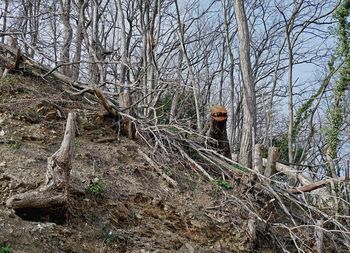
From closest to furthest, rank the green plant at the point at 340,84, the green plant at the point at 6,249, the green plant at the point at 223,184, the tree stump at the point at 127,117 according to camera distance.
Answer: the green plant at the point at 6,249
the green plant at the point at 223,184
the tree stump at the point at 127,117
the green plant at the point at 340,84

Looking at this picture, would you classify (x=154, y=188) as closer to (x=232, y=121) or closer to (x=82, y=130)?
(x=82, y=130)

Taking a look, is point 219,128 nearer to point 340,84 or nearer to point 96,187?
point 96,187

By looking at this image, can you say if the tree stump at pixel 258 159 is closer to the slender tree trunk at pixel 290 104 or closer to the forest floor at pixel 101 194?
the forest floor at pixel 101 194

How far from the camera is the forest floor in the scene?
283cm

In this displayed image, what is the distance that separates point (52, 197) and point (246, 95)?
13.5ft

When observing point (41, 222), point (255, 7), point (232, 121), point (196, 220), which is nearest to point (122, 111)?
point (196, 220)

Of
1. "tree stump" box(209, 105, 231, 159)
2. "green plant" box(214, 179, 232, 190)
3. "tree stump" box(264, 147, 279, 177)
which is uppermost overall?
"tree stump" box(209, 105, 231, 159)

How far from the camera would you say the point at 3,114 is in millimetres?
4172

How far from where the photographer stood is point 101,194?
3.43 meters

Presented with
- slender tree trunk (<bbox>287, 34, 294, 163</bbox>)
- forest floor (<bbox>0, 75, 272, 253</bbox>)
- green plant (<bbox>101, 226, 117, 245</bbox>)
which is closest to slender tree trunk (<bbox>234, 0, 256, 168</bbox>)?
forest floor (<bbox>0, 75, 272, 253</bbox>)

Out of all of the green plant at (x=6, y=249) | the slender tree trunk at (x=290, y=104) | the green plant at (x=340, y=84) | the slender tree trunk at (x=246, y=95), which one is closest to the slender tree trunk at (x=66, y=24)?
the slender tree trunk at (x=246, y=95)

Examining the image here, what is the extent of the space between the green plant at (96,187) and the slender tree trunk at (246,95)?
281 cm

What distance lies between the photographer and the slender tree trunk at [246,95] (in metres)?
5.83

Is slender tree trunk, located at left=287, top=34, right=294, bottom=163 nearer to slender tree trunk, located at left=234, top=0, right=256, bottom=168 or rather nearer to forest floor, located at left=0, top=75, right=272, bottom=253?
slender tree trunk, located at left=234, top=0, right=256, bottom=168
